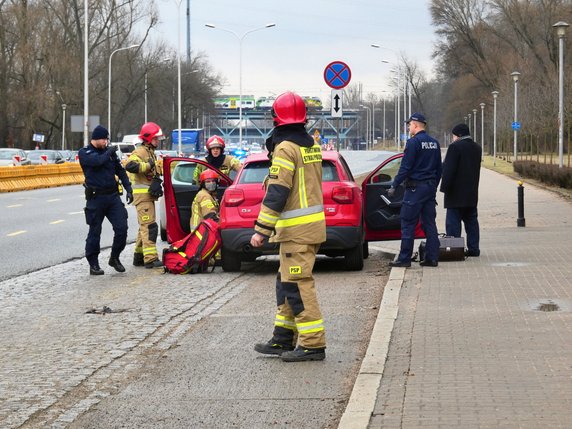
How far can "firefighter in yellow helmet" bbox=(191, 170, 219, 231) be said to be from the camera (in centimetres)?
1512

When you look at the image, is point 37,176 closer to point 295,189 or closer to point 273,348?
point 273,348

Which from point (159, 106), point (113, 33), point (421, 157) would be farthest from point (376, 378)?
point (159, 106)

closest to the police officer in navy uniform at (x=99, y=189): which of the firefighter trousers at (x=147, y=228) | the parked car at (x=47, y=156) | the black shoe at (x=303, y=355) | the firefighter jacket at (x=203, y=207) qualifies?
the firefighter trousers at (x=147, y=228)

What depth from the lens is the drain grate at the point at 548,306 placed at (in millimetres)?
10008

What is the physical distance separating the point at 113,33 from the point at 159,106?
22.1m

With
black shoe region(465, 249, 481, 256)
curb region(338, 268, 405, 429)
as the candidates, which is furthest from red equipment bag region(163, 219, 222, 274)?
curb region(338, 268, 405, 429)

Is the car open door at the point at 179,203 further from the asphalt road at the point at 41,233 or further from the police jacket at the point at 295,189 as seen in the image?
the police jacket at the point at 295,189

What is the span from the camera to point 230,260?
14625 millimetres

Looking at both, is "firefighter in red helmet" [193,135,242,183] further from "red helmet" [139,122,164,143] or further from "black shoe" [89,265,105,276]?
"black shoe" [89,265,105,276]

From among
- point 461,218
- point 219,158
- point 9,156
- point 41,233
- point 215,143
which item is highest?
point 215,143

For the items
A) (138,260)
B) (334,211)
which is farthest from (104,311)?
(138,260)

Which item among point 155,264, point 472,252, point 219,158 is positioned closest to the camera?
point 472,252

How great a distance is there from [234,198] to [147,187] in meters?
1.37

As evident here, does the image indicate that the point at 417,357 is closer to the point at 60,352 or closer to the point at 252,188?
the point at 60,352
